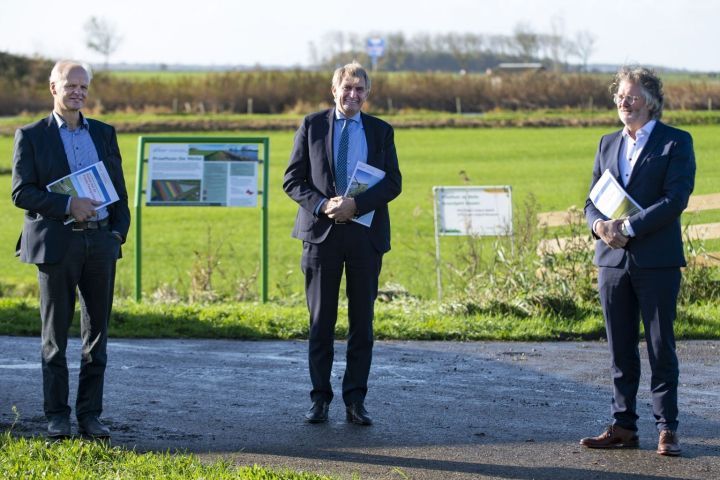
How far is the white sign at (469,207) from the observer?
14.4m

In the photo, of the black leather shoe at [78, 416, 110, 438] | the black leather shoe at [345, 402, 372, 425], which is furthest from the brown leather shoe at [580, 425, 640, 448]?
the black leather shoe at [78, 416, 110, 438]

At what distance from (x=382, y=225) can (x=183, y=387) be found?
2.01m

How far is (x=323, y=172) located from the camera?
25.0 ft

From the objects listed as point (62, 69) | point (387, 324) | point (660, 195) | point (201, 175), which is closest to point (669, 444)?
point (660, 195)

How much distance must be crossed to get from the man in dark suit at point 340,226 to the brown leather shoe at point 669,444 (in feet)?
Answer: 5.88

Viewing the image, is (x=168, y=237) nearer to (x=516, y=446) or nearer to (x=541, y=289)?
(x=541, y=289)

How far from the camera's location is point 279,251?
71.1 ft

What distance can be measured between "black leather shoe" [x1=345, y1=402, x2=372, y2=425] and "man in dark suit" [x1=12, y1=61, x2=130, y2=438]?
1.50 metres

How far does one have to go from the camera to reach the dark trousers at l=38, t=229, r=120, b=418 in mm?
7008

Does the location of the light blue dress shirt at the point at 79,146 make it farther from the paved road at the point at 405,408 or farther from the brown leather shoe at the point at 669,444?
the brown leather shoe at the point at 669,444

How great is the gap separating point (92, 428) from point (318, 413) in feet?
4.54

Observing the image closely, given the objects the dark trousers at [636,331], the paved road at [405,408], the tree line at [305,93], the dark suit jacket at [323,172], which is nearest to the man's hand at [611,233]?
the dark trousers at [636,331]

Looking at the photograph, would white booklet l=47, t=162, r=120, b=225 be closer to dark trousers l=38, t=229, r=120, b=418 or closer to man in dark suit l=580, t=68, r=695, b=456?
dark trousers l=38, t=229, r=120, b=418

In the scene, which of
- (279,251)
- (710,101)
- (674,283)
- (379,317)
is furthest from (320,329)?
(710,101)
